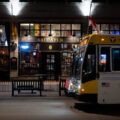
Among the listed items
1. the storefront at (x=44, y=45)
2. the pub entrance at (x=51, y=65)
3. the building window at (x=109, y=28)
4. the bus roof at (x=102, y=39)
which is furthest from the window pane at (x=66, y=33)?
the bus roof at (x=102, y=39)

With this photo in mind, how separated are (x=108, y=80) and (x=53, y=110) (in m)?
2.40

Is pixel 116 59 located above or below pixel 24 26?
below

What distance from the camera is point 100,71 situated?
9.58m

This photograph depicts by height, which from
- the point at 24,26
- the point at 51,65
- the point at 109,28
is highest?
the point at 24,26

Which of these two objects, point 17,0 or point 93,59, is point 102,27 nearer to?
point 17,0

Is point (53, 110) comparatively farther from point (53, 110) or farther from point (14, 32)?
point (14, 32)

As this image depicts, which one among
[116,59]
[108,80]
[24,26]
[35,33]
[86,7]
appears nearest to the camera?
[108,80]

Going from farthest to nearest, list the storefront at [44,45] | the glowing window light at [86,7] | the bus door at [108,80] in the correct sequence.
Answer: the storefront at [44,45] → the glowing window light at [86,7] → the bus door at [108,80]

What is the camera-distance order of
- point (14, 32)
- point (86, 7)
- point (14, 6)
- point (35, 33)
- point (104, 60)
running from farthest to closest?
point (35, 33) → point (86, 7) → point (14, 6) → point (14, 32) → point (104, 60)

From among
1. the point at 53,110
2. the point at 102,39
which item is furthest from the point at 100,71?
the point at 53,110

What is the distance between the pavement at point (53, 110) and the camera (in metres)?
8.54

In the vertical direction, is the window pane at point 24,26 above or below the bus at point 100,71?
above

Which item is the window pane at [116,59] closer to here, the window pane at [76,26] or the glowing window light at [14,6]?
the window pane at [76,26]

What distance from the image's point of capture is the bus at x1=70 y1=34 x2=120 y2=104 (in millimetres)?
9539
